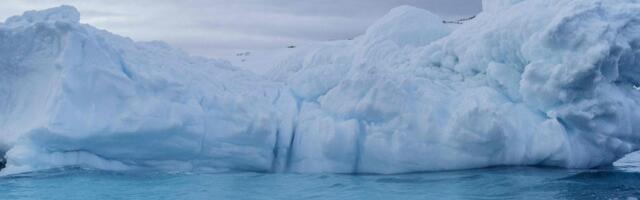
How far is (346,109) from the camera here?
12.7 m

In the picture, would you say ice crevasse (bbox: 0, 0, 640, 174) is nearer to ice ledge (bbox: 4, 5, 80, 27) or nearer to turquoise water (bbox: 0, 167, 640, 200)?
ice ledge (bbox: 4, 5, 80, 27)

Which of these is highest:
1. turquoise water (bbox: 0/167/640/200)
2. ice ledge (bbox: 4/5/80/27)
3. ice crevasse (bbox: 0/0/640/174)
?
ice ledge (bbox: 4/5/80/27)

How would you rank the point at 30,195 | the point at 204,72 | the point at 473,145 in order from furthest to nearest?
the point at 204,72
the point at 473,145
the point at 30,195

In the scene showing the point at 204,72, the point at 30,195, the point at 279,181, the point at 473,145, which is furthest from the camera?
the point at 204,72

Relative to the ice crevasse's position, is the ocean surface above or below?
below

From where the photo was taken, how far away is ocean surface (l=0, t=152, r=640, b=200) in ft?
32.1

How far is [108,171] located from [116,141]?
48cm

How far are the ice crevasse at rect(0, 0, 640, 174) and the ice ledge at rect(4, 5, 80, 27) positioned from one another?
1.0 inches

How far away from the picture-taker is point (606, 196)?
9.73 metres

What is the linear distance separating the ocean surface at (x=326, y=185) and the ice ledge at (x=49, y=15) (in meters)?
2.90

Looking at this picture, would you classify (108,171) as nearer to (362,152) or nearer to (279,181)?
(279,181)

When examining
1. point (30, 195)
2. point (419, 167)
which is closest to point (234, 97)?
point (419, 167)

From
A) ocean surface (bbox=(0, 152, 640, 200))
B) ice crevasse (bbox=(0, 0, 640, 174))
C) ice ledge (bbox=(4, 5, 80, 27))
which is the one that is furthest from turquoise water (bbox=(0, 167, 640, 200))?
ice ledge (bbox=(4, 5, 80, 27))

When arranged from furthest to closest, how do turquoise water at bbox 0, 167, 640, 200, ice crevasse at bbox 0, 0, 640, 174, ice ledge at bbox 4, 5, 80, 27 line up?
ice ledge at bbox 4, 5, 80, 27, ice crevasse at bbox 0, 0, 640, 174, turquoise water at bbox 0, 167, 640, 200
